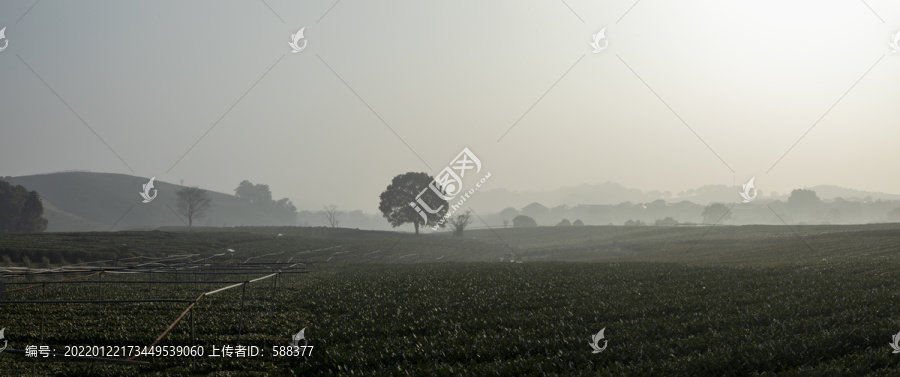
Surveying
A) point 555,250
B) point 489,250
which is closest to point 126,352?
point 555,250

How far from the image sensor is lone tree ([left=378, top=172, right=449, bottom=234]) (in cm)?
12656

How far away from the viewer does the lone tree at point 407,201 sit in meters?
127

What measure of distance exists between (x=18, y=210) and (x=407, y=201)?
7601 centimetres

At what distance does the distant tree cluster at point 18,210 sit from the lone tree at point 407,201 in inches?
2665

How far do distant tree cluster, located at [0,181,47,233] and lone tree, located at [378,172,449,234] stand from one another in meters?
67.7

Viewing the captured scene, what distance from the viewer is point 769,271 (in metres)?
31.5
